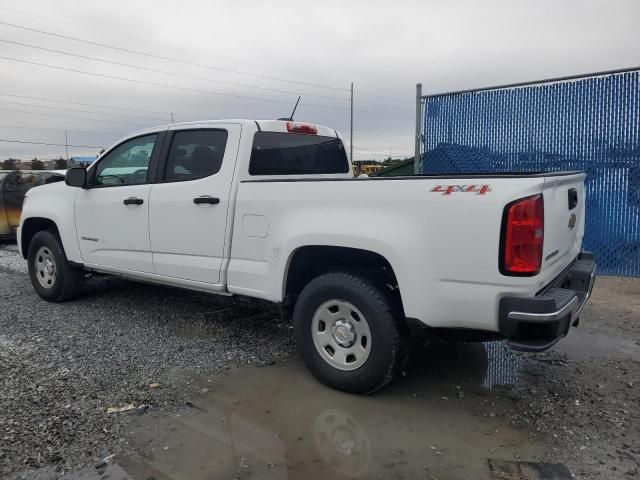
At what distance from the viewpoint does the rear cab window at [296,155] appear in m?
4.59

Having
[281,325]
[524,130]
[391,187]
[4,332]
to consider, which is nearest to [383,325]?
[391,187]

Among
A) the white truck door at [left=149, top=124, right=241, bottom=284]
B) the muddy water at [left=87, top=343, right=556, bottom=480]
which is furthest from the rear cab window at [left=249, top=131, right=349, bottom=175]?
the muddy water at [left=87, top=343, right=556, bottom=480]

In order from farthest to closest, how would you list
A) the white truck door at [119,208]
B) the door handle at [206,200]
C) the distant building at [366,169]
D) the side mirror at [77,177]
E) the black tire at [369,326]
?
1. the distant building at [366,169]
2. the side mirror at [77,177]
3. the white truck door at [119,208]
4. the door handle at [206,200]
5. the black tire at [369,326]

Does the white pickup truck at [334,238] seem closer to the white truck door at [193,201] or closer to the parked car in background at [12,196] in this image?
the white truck door at [193,201]

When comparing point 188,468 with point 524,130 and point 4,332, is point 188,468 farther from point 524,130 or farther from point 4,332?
point 524,130

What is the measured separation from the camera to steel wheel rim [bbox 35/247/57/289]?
6155 millimetres

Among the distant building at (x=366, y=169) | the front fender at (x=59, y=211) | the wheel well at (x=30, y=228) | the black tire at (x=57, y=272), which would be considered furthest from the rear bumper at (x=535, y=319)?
the wheel well at (x=30, y=228)

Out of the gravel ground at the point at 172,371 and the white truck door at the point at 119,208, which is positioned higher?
the white truck door at the point at 119,208

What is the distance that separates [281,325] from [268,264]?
1.53 m

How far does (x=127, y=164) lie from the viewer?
5.37 meters

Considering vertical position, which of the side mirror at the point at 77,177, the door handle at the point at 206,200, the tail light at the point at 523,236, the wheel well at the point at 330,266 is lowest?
the wheel well at the point at 330,266

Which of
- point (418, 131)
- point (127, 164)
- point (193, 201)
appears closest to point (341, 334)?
point (193, 201)

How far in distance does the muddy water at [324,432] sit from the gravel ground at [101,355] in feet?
0.92

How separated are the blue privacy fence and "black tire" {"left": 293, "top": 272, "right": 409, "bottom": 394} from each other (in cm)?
471
